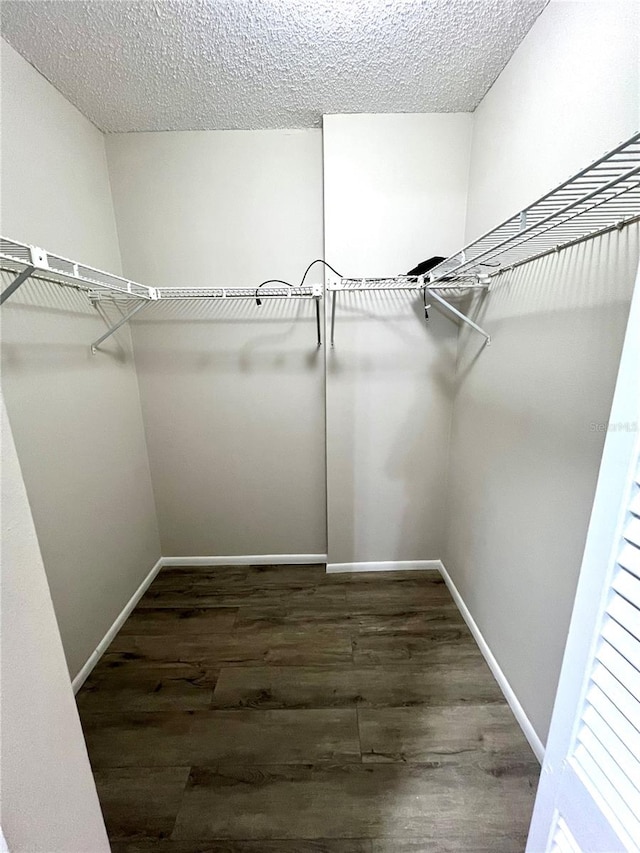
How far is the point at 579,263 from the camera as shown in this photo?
0.99 m

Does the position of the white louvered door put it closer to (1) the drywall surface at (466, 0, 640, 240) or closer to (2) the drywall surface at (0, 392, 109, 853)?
(1) the drywall surface at (466, 0, 640, 240)

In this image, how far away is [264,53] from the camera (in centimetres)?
127

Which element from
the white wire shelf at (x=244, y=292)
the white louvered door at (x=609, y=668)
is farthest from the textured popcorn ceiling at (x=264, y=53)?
the white louvered door at (x=609, y=668)

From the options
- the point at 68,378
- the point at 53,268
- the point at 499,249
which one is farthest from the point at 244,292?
the point at 499,249

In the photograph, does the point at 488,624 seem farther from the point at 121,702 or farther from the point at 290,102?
the point at 290,102

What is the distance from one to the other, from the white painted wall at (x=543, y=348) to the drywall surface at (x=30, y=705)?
1.38 meters

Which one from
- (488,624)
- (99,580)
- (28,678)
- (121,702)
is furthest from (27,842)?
(488,624)

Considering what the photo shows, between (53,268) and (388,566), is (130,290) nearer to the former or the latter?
(53,268)

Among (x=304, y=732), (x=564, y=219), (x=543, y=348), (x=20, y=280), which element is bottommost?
(x=304, y=732)

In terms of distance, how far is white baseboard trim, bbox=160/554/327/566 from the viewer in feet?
7.47

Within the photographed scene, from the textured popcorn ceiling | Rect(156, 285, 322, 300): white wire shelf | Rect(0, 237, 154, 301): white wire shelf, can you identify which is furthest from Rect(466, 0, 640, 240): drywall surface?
Rect(0, 237, 154, 301): white wire shelf

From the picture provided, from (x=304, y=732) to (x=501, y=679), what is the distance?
889 mm

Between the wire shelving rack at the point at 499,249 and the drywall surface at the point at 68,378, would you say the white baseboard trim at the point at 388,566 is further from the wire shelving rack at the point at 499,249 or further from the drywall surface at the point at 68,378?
the wire shelving rack at the point at 499,249

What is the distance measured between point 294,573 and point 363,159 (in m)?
2.45
